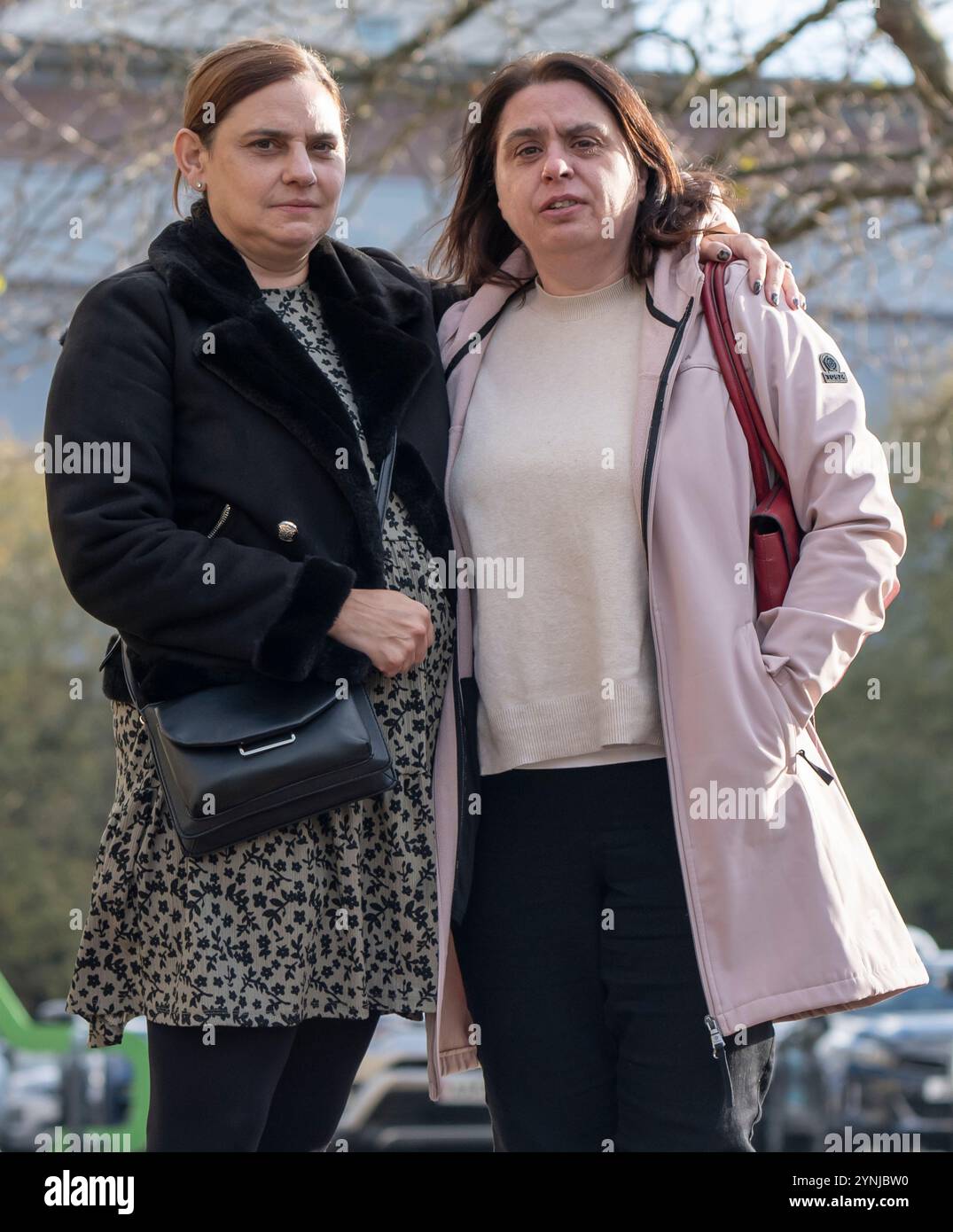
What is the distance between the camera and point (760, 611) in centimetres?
246

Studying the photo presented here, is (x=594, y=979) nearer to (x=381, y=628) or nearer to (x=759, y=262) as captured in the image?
(x=381, y=628)

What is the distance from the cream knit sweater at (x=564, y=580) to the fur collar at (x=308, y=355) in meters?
0.14

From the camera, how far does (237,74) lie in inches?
94.7

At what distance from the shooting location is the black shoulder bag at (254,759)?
2186mm

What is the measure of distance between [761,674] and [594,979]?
55cm

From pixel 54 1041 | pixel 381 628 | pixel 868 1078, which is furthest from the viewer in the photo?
pixel 868 1078

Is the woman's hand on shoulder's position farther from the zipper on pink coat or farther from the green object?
the green object

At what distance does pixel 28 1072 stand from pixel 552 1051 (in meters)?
8.64

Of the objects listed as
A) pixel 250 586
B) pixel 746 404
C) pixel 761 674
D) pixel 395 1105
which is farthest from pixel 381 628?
pixel 395 1105

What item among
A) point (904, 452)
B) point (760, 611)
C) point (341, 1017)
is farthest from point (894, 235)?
point (341, 1017)

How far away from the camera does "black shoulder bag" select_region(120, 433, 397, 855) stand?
2.19m

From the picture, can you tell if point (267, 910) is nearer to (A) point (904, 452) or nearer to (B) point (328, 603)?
(B) point (328, 603)

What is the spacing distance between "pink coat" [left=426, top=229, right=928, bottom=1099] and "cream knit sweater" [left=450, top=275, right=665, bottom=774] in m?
0.05

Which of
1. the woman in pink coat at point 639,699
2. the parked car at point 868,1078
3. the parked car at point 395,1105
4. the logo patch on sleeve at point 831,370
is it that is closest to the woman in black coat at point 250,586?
the woman in pink coat at point 639,699
